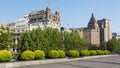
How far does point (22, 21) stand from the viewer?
121m

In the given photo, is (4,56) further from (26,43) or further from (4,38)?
(26,43)

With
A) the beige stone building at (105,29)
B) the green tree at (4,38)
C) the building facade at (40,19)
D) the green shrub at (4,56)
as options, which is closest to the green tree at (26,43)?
the green tree at (4,38)

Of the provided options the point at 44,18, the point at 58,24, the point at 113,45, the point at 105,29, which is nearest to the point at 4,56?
the point at 113,45

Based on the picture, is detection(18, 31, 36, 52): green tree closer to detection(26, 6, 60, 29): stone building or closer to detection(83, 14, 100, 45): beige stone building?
detection(26, 6, 60, 29): stone building

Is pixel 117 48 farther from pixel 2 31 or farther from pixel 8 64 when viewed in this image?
pixel 8 64

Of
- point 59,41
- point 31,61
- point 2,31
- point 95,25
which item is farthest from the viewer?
point 95,25

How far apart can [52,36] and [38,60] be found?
33507 millimetres

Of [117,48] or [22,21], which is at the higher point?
[22,21]

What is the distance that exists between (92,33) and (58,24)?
159 ft

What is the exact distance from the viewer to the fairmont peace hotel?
388 ft

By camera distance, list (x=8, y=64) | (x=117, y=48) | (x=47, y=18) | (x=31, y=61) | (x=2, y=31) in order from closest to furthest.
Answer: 1. (x=8, y=64)
2. (x=31, y=61)
3. (x=2, y=31)
4. (x=117, y=48)
5. (x=47, y=18)

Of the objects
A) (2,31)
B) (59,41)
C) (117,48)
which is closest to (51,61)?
(2,31)

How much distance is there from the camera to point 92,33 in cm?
17300

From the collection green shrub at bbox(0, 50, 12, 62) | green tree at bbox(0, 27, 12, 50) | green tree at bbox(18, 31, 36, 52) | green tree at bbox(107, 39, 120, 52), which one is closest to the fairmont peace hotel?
green tree at bbox(107, 39, 120, 52)
